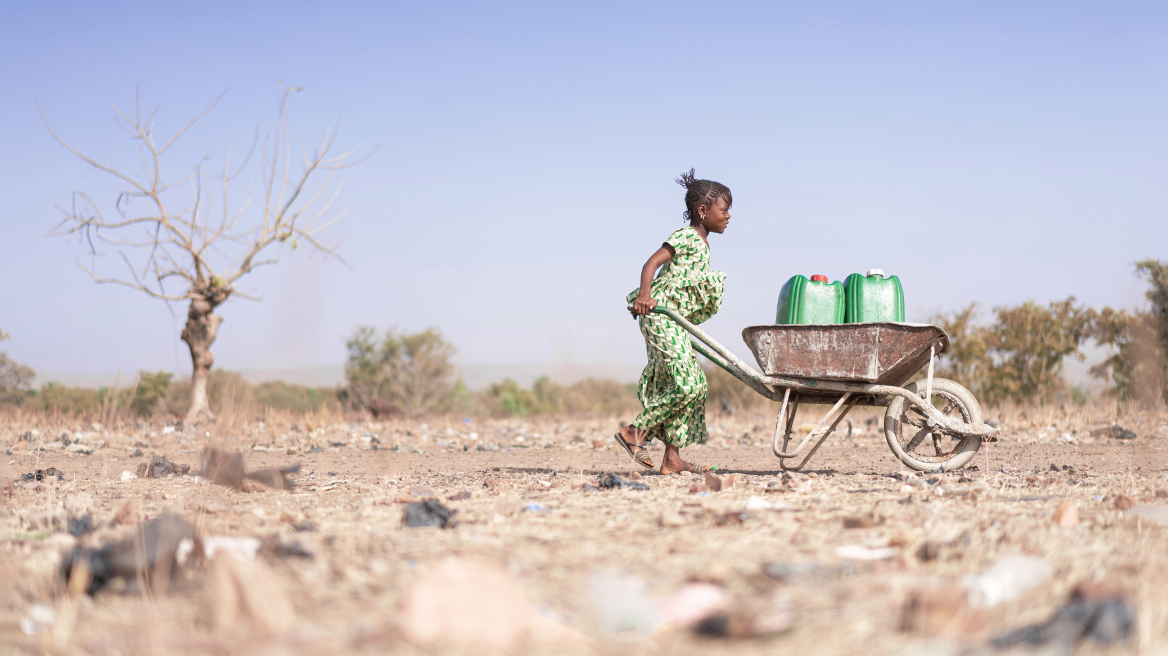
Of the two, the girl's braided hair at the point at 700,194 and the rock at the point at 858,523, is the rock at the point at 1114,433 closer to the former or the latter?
the girl's braided hair at the point at 700,194

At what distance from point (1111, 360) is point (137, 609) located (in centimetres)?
1712

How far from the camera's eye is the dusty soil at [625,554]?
5.23ft

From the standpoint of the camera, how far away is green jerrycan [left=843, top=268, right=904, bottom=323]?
4477mm

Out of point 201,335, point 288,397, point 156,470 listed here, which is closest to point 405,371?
point 288,397

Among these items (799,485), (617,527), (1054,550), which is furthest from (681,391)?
(1054,550)

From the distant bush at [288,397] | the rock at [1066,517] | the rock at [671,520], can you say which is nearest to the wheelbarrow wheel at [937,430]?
the rock at [1066,517]

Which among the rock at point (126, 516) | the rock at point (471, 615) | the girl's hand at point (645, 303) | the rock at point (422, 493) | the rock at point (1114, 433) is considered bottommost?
the rock at point (126, 516)

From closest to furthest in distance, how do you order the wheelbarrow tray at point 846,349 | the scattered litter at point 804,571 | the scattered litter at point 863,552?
the scattered litter at point 804,571
the scattered litter at point 863,552
the wheelbarrow tray at point 846,349

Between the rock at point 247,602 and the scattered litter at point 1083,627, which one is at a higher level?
the scattered litter at point 1083,627

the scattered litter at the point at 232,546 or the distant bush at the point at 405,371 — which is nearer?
the scattered litter at the point at 232,546

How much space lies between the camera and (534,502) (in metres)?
3.31

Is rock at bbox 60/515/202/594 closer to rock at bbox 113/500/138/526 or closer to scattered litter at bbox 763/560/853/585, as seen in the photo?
rock at bbox 113/500/138/526

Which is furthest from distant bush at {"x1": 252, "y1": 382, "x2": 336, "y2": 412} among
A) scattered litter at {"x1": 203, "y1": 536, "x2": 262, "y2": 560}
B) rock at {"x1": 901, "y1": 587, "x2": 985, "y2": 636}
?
rock at {"x1": 901, "y1": 587, "x2": 985, "y2": 636}

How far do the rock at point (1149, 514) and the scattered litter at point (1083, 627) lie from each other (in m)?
1.30
